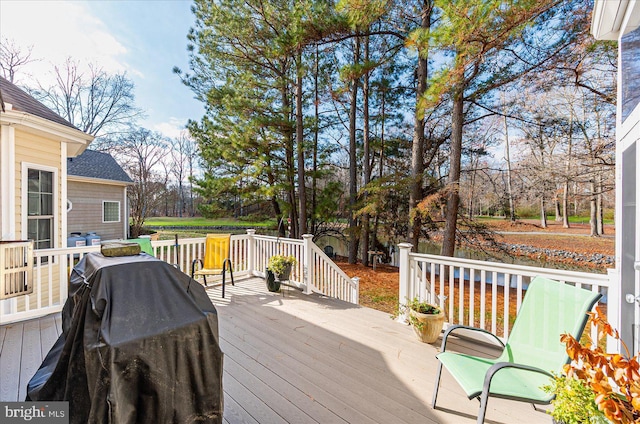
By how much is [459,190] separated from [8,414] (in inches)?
291

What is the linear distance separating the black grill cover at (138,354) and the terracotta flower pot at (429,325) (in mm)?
2162

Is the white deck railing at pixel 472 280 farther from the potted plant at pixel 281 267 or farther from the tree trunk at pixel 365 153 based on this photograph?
the tree trunk at pixel 365 153

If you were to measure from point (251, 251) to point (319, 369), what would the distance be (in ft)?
12.1

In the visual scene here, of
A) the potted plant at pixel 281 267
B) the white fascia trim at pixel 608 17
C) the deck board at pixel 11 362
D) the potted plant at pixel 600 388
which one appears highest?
the white fascia trim at pixel 608 17

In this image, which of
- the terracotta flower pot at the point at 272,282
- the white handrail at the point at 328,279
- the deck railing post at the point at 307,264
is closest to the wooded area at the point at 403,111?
the white handrail at the point at 328,279

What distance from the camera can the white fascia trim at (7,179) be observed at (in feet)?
12.9

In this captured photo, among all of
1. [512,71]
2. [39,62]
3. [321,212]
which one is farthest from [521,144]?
[39,62]

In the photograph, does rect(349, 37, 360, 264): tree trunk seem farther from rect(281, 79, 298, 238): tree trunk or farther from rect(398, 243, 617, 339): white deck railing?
rect(398, 243, 617, 339): white deck railing

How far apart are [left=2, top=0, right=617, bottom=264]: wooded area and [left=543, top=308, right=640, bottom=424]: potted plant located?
5.05 metres

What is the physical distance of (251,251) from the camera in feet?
19.5

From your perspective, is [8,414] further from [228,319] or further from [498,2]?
[498,2]

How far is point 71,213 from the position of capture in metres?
10.1

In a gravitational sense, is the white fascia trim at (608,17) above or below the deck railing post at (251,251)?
above

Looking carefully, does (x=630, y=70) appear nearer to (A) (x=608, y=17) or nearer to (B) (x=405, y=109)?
(A) (x=608, y=17)
